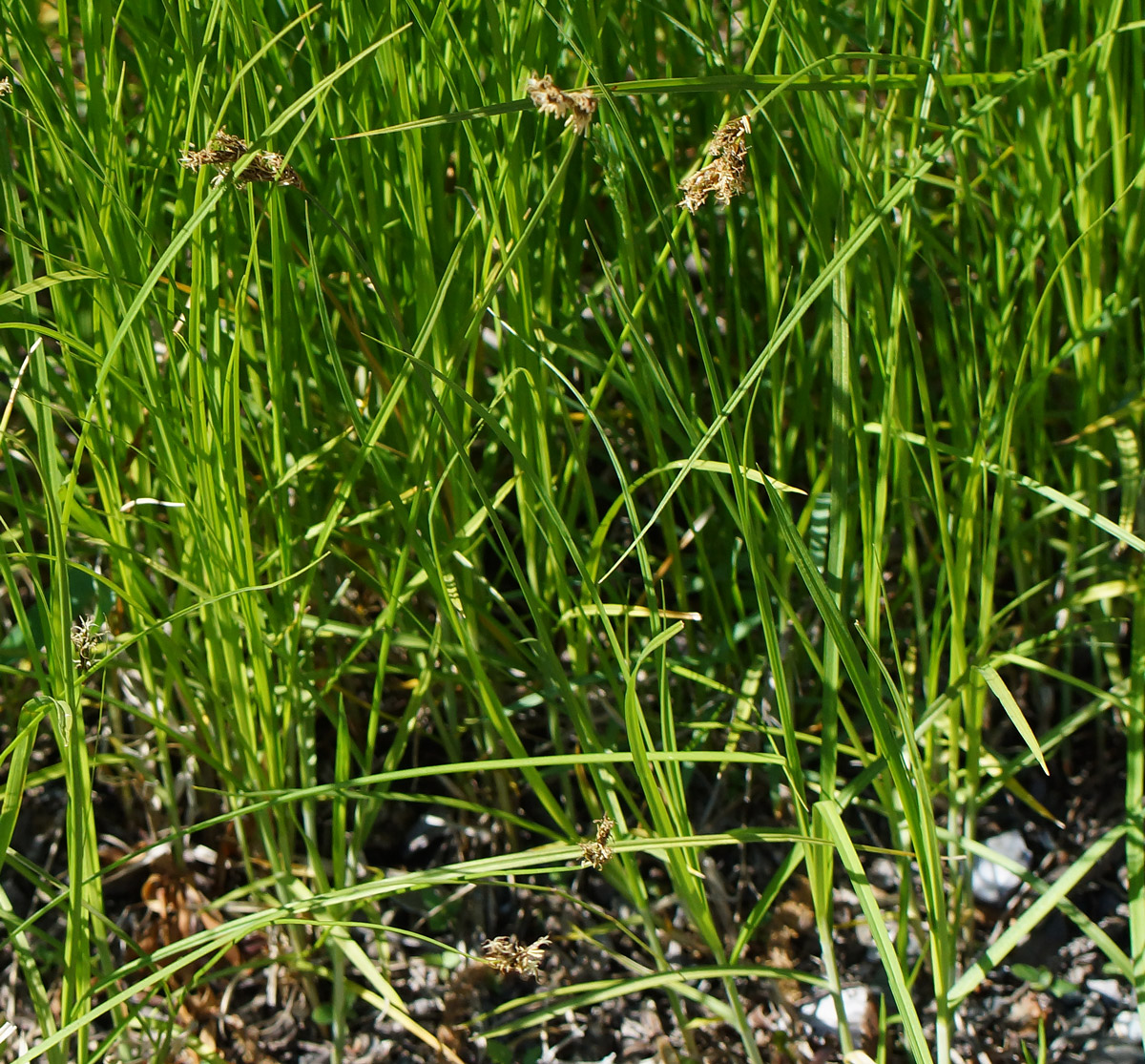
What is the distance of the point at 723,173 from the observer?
24.3 inches

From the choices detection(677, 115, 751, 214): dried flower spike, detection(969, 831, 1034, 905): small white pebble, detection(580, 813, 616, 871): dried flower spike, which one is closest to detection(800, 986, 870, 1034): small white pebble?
detection(969, 831, 1034, 905): small white pebble

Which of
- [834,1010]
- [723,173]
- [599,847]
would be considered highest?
[723,173]

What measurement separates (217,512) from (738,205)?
670 millimetres

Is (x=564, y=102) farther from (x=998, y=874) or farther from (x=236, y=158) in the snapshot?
(x=998, y=874)

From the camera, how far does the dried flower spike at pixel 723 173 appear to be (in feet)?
2.02

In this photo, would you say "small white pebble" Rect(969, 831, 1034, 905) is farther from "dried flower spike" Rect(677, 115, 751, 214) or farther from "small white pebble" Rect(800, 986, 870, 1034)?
"dried flower spike" Rect(677, 115, 751, 214)

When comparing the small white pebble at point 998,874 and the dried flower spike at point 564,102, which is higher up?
the dried flower spike at point 564,102

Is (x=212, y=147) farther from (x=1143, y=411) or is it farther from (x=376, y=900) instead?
(x=1143, y=411)

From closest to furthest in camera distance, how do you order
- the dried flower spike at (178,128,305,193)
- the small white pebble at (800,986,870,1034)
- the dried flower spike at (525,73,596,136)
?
1. the dried flower spike at (525,73,596,136)
2. the dried flower spike at (178,128,305,193)
3. the small white pebble at (800,986,870,1034)

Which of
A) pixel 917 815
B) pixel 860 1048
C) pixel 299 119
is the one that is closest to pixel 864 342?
pixel 917 815

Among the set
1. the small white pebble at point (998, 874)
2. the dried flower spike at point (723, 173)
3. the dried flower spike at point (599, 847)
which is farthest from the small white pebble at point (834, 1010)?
the dried flower spike at point (723, 173)

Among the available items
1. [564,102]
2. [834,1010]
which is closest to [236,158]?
[564,102]

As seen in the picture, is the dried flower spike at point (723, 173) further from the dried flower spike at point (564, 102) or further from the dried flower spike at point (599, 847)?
the dried flower spike at point (599, 847)

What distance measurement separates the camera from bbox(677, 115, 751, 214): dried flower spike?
24.2 inches
